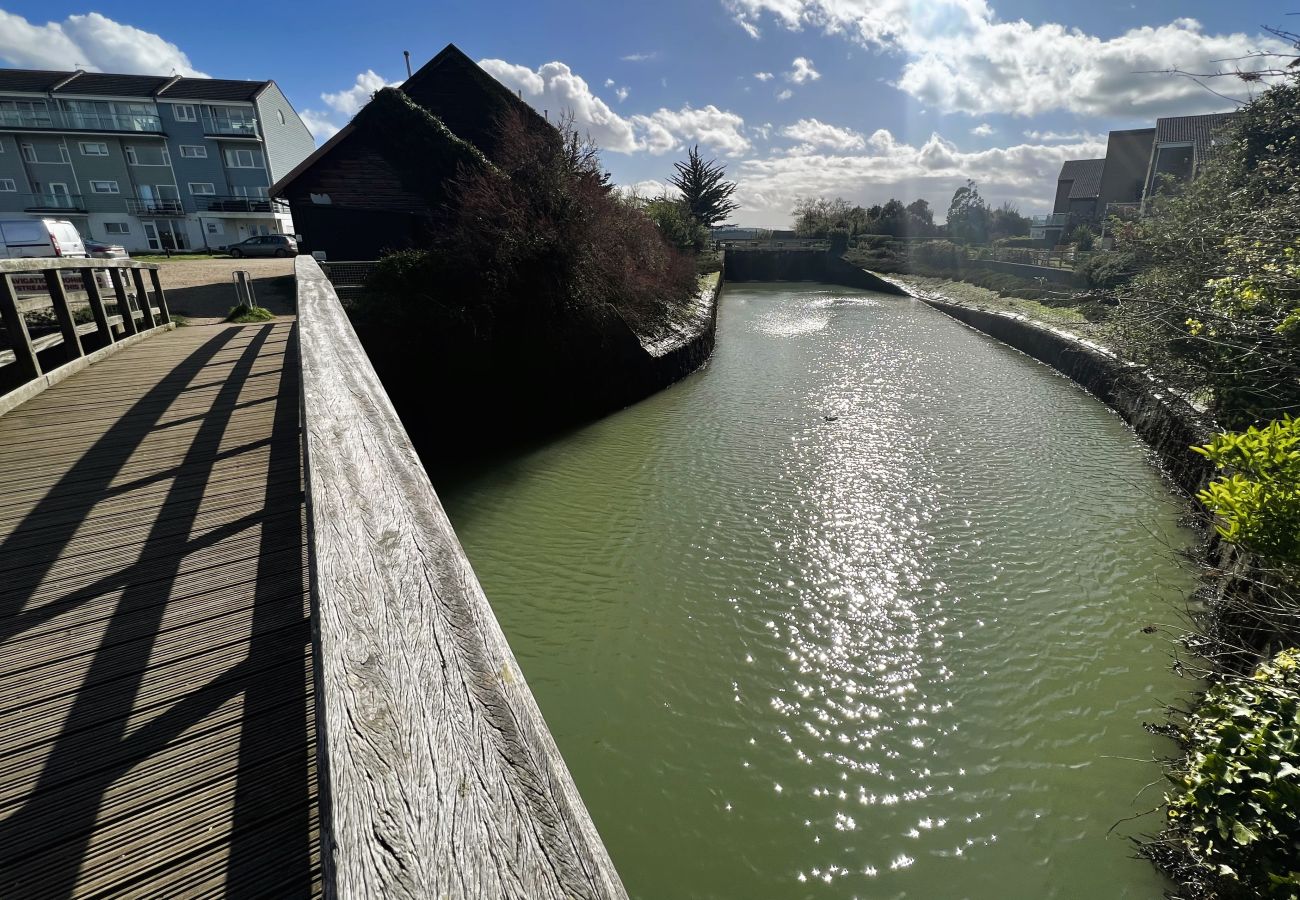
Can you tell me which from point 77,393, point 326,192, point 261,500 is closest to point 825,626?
point 261,500

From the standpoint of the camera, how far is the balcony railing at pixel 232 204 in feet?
121

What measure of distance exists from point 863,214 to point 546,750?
212 feet

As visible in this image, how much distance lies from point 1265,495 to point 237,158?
4959cm

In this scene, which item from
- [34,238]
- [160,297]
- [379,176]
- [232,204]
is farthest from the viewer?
[232,204]

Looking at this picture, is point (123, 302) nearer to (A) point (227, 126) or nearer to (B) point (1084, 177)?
(A) point (227, 126)

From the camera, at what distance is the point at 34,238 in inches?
624

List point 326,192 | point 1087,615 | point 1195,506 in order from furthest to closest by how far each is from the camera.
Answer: point 326,192
point 1195,506
point 1087,615

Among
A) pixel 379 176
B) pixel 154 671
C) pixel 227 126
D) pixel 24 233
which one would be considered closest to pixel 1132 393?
pixel 154 671

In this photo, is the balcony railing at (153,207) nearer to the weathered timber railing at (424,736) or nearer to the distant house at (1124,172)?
the weathered timber railing at (424,736)

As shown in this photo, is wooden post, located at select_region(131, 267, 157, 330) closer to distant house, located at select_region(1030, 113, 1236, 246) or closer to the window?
the window

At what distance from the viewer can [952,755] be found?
397cm

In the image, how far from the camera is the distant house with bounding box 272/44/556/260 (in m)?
16.1

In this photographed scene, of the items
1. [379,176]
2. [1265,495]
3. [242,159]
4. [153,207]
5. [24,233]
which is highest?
[242,159]

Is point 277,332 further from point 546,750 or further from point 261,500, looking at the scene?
point 546,750
